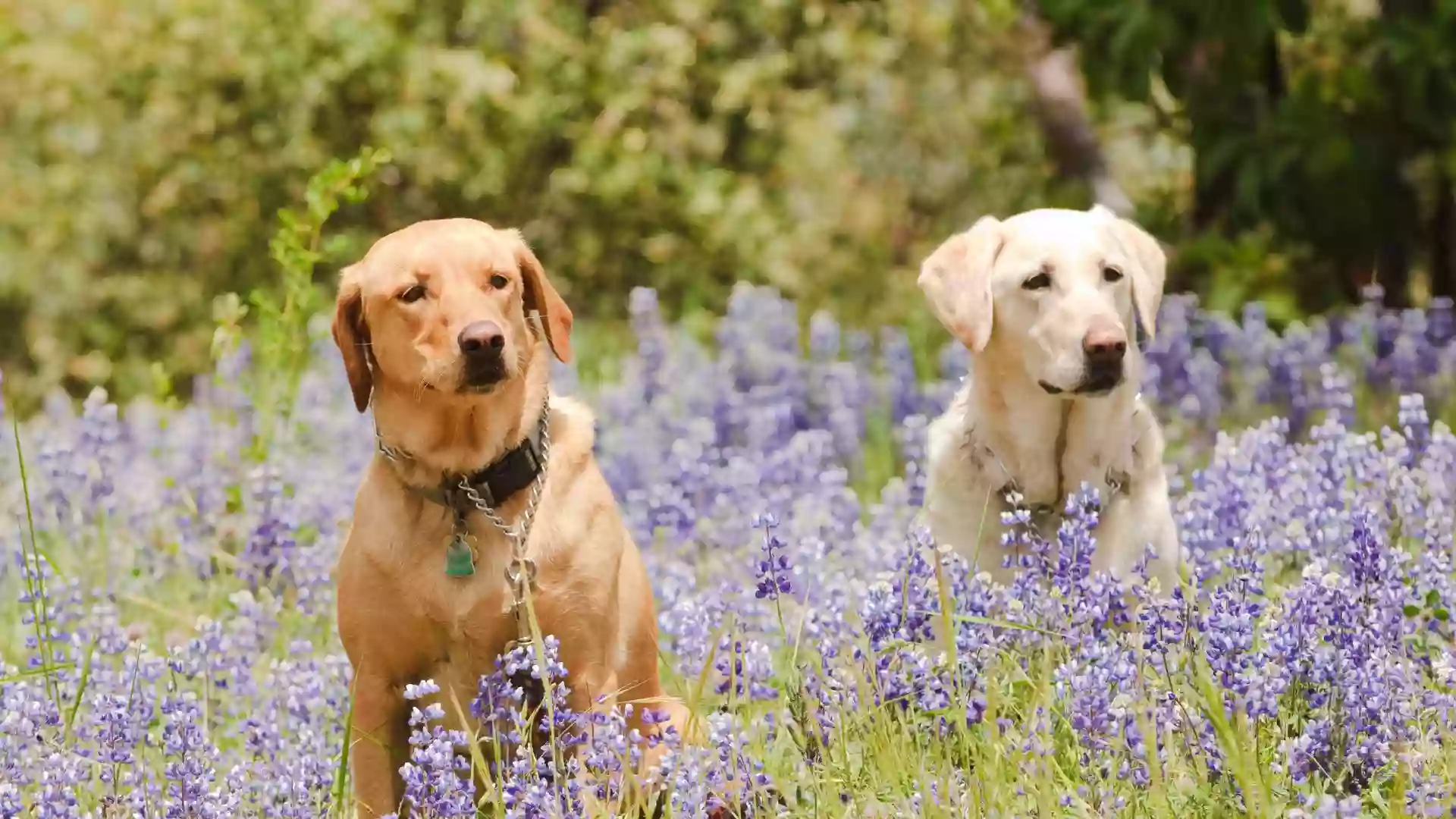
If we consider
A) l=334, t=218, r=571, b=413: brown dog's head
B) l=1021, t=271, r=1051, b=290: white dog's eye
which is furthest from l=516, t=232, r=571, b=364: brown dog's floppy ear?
l=1021, t=271, r=1051, b=290: white dog's eye

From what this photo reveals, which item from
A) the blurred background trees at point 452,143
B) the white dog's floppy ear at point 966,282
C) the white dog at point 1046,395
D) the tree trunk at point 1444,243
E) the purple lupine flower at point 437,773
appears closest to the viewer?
the purple lupine flower at point 437,773

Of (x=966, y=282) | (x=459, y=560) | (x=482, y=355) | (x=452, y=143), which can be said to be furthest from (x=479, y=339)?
(x=452, y=143)

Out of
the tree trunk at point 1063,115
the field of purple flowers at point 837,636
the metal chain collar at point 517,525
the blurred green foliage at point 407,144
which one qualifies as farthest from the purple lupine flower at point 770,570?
the blurred green foliage at point 407,144

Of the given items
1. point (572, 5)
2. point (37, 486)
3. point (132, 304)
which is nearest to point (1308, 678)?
point (37, 486)

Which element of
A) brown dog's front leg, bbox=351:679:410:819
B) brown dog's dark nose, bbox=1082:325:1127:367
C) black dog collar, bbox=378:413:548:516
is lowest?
brown dog's front leg, bbox=351:679:410:819

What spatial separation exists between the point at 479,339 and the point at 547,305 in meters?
0.32

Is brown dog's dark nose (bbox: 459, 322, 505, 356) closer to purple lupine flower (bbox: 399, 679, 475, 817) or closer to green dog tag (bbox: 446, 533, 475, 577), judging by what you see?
green dog tag (bbox: 446, 533, 475, 577)

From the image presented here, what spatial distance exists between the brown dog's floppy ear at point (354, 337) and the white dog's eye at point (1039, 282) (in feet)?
4.95

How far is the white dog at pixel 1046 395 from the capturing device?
404cm

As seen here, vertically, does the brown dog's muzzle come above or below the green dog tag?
above

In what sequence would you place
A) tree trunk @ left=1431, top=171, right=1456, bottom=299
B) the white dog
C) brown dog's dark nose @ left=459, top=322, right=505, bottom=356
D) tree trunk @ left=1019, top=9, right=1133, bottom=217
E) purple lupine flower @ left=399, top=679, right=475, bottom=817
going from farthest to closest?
tree trunk @ left=1019, top=9, right=1133, bottom=217
tree trunk @ left=1431, top=171, right=1456, bottom=299
the white dog
brown dog's dark nose @ left=459, top=322, right=505, bottom=356
purple lupine flower @ left=399, top=679, right=475, bottom=817

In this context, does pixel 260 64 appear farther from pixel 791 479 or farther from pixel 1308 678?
pixel 1308 678

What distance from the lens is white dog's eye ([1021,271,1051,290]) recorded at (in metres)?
4.12

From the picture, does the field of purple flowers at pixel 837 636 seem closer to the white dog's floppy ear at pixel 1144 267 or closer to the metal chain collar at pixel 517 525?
the metal chain collar at pixel 517 525
